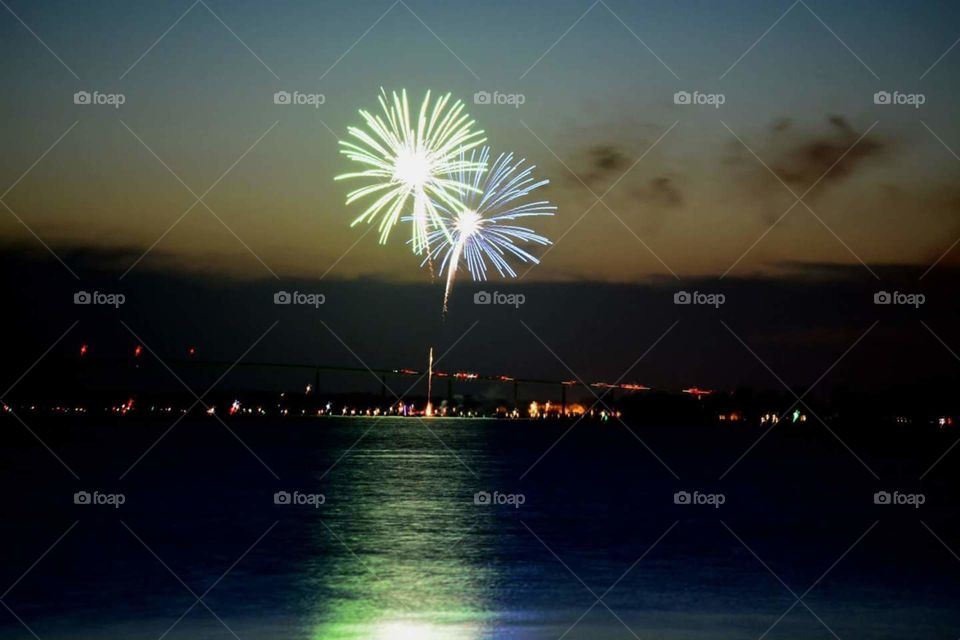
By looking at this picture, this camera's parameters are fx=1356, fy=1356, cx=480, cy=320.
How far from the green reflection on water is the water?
10cm

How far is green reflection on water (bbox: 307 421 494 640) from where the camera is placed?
23234mm

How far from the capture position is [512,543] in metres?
38.7

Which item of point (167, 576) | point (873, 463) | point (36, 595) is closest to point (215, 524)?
point (167, 576)

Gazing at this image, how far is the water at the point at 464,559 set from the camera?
23906 millimetres

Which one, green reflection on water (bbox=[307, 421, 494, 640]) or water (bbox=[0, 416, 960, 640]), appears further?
water (bbox=[0, 416, 960, 640])

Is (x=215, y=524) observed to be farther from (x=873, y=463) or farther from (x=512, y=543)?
(x=873, y=463)

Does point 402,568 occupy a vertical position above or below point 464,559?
below

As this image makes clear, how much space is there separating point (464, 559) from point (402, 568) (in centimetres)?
281

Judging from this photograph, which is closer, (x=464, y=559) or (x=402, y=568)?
(x=402, y=568)

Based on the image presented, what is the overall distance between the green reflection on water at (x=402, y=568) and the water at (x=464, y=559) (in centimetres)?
10

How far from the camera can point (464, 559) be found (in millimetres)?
34375

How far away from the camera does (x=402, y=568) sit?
31969 mm

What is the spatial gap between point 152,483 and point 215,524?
2140 cm

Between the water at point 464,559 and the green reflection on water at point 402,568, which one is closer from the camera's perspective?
the green reflection on water at point 402,568
